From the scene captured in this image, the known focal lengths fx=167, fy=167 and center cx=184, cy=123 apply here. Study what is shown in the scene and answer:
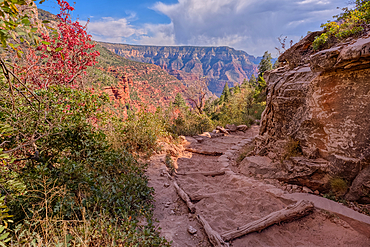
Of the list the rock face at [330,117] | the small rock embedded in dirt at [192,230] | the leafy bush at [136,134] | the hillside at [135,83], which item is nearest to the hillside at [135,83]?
the hillside at [135,83]

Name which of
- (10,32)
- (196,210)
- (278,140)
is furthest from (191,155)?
(10,32)

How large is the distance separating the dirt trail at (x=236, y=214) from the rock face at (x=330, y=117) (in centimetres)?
100

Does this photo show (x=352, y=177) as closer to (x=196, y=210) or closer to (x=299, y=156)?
(x=299, y=156)

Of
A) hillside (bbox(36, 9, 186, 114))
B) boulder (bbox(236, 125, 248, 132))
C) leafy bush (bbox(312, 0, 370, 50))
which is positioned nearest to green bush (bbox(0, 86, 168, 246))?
leafy bush (bbox(312, 0, 370, 50))

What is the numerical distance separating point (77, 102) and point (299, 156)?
18.0 feet

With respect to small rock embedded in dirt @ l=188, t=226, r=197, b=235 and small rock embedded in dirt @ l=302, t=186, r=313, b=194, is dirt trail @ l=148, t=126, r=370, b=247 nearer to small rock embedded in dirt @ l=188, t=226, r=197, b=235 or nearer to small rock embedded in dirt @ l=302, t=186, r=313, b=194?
small rock embedded in dirt @ l=188, t=226, r=197, b=235

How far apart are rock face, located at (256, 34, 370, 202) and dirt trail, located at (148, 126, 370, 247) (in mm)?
999

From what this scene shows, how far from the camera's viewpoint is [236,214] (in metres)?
3.42

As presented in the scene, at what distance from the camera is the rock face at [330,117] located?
3.40 metres

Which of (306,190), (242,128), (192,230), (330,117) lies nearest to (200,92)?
(242,128)

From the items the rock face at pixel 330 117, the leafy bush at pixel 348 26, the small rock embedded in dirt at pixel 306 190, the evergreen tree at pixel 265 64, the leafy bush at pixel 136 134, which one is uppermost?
the evergreen tree at pixel 265 64

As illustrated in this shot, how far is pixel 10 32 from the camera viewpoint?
113 cm

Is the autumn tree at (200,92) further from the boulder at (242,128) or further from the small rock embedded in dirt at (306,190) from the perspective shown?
the small rock embedded in dirt at (306,190)

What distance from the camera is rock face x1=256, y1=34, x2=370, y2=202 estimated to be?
340cm
